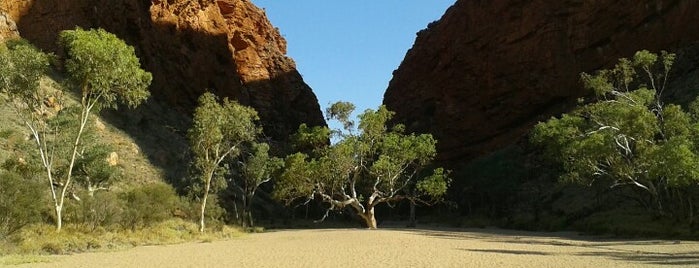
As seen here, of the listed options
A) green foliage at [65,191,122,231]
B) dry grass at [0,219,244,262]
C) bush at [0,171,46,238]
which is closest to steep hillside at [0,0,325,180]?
green foliage at [65,191,122,231]

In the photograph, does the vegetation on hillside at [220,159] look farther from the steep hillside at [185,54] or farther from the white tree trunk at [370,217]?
the steep hillside at [185,54]

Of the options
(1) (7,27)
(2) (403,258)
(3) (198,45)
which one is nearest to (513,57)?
(3) (198,45)

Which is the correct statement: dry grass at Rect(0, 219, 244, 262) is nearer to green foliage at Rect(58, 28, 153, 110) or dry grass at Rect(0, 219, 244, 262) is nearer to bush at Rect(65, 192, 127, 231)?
bush at Rect(65, 192, 127, 231)

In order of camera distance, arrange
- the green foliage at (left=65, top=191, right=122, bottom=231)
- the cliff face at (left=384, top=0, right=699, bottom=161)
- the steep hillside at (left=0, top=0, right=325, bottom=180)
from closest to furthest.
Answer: the green foliage at (left=65, top=191, right=122, bottom=231)
the steep hillside at (left=0, top=0, right=325, bottom=180)
the cliff face at (left=384, top=0, right=699, bottom=161)

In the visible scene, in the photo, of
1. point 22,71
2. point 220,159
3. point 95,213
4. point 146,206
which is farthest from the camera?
point 220,159

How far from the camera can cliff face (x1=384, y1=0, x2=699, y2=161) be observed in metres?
64.9

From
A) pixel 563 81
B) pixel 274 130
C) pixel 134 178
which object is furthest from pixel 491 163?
pixel 134 178

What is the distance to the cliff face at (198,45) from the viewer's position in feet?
189

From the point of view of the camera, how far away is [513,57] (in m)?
80.7

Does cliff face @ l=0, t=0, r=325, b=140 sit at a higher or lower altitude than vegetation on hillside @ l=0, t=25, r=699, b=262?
higher

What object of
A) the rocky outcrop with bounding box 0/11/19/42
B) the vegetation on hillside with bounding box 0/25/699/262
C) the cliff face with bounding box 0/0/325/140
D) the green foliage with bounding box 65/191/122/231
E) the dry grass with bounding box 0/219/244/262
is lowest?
the dry grass with bounding box 0/219/244/262

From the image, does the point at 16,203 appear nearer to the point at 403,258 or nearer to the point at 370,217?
the point at 403,258

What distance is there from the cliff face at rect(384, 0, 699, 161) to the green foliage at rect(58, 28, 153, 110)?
57.2 meters

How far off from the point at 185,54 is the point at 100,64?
5126 centimetres
